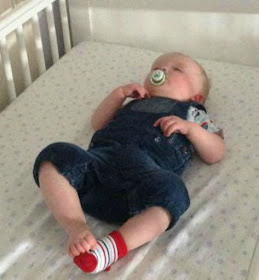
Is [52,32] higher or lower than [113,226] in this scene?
higher

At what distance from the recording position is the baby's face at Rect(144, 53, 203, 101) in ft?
4.10

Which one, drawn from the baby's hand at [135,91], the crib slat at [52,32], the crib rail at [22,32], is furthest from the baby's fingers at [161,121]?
the crib slat at [52,32]

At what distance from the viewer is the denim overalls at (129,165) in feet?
3.22

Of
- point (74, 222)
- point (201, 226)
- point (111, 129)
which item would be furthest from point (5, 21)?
point (201, 226)

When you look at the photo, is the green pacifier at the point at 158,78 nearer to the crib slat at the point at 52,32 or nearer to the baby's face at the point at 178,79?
the baby's face at the point at 178,79

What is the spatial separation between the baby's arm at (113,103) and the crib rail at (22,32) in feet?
1.06

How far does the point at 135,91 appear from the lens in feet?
4.08

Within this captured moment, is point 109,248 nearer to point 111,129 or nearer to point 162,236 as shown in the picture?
point 162,236

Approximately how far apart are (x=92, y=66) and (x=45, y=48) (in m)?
0.26

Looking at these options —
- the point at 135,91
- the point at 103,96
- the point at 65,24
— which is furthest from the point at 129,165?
the point at 65,24

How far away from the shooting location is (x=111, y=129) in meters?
1.17

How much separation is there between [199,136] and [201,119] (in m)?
0.10

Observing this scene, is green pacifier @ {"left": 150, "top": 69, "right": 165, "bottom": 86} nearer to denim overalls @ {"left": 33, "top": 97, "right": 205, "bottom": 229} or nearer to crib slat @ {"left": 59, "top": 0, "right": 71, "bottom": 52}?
denim overalls @ {"left": 33, "top": 97, "right": 205, "bottom": 229}

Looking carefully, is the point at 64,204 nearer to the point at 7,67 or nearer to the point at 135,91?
the point at 135,91
